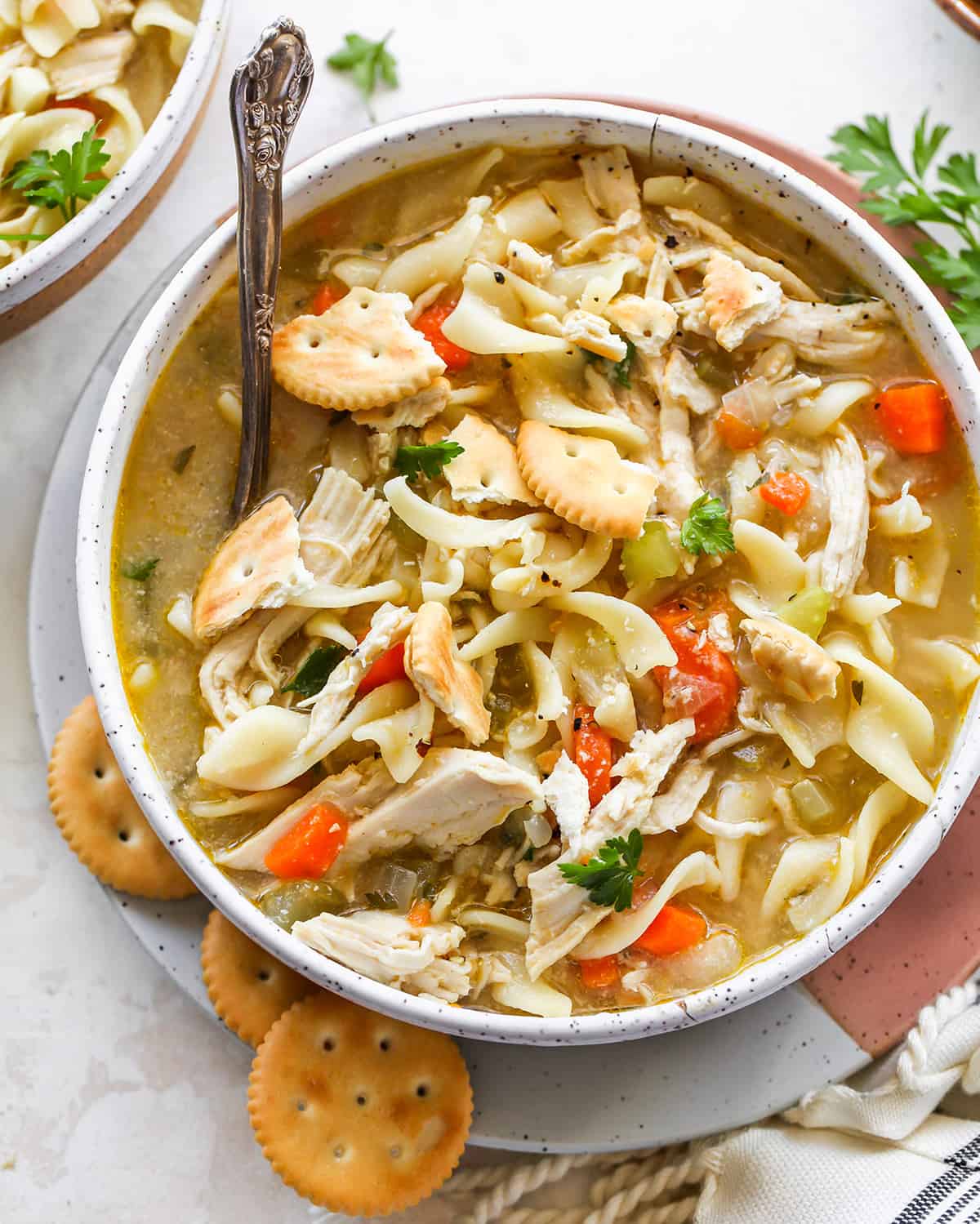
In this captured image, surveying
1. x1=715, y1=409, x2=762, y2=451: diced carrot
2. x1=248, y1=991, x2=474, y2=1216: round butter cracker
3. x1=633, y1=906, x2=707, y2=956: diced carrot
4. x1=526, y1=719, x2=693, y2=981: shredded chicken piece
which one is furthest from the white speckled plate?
x1=715, y1=409, x2=762, y2=451: diced carrot

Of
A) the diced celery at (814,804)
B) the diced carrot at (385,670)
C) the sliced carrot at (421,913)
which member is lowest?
the sliced carrot at (421,913)

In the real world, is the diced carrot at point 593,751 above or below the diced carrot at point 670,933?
above

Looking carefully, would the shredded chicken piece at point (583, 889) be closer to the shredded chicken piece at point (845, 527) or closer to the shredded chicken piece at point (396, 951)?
the shredded chicken piece at point (396, 951)

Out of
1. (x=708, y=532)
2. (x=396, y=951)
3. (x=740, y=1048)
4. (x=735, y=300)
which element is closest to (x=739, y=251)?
(x=735, y=300)

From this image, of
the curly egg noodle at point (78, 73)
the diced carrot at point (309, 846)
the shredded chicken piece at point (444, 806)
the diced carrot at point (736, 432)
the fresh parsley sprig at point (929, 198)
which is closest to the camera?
the shredded chicken piece at point (444, 806)

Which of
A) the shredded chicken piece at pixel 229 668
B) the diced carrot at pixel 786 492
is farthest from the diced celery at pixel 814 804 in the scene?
the shredded chicken piece at pixel 229 668

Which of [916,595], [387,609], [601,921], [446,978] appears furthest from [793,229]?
[446,978]

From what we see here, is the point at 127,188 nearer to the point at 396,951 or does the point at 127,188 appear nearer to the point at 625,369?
the point at 625,369

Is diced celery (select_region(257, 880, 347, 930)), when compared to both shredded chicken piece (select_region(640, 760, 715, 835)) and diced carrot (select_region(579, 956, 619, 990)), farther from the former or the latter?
shredded chicken piece (select_region(640, 760, 715, 835))
